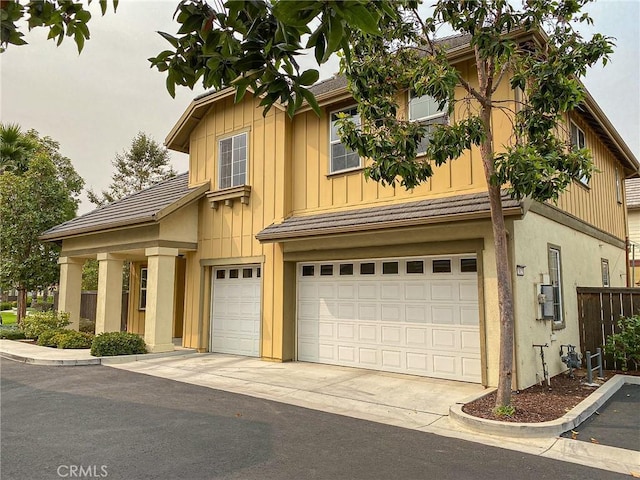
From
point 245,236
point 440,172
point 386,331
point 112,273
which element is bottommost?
point 386,331

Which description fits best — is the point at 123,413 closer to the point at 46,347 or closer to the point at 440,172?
the point at 440,172

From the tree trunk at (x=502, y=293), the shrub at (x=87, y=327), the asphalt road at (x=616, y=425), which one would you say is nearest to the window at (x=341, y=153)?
the tree trunk at (x=502, y=293)

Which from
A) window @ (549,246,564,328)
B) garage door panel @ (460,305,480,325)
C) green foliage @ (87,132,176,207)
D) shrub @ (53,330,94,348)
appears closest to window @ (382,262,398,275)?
garage door panel @ (460,305,480,325)

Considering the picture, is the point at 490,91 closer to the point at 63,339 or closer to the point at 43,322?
the point at 63,339

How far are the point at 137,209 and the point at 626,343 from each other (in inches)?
498

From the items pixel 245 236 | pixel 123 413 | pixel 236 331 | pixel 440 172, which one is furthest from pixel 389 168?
pixel 236 331

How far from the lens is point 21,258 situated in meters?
17.1

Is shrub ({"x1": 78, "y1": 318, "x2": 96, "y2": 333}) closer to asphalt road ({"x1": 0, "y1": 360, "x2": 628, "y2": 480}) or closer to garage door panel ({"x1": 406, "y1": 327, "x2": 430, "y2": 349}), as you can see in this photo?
asphalt road ({"x1": 0, "y1": 360, "x2": 628, "y2": 480})

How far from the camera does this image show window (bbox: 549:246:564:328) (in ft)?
30.6

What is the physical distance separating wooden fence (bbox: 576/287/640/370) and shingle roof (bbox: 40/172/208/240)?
10.2m

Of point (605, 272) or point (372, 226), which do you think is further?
point (605, 272)

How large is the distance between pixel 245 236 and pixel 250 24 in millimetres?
10147

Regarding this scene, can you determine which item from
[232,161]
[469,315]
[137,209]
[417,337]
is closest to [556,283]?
[469,315]

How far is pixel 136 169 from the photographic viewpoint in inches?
1186
